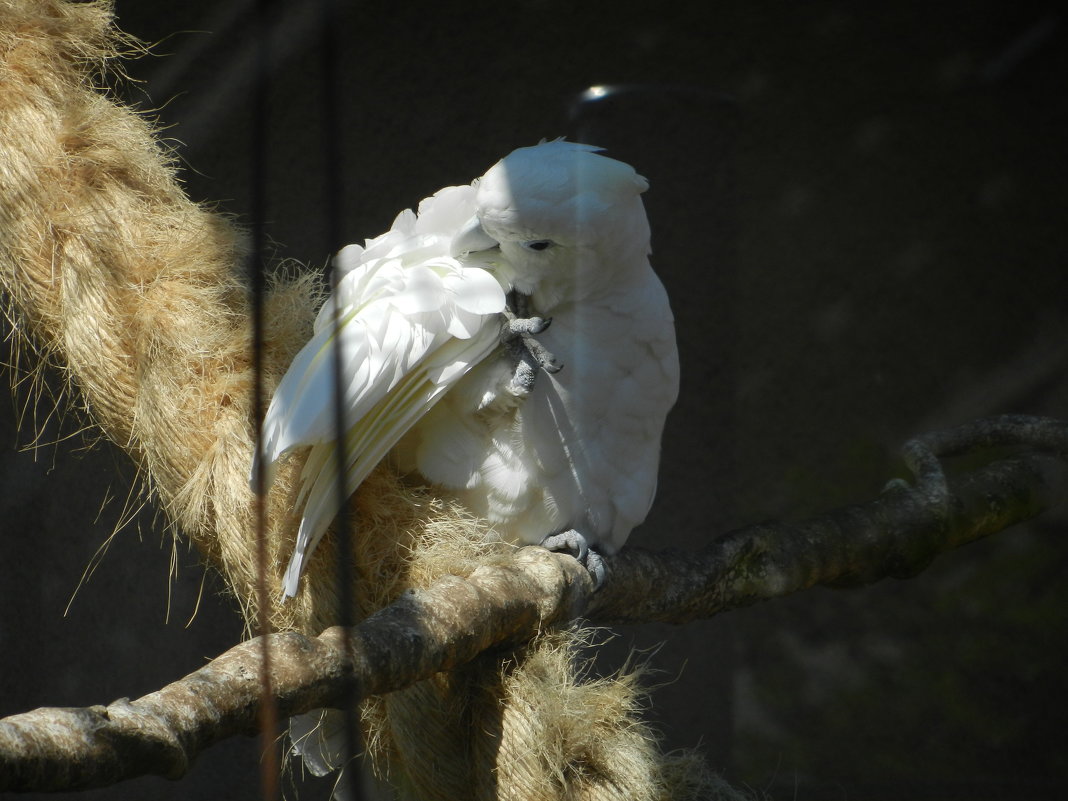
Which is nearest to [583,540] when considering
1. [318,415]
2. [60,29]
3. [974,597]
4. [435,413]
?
[435,413]

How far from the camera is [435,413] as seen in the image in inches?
47.8

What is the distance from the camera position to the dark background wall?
1375mm

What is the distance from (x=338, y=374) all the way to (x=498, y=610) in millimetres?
297

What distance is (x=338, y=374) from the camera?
3.42ft

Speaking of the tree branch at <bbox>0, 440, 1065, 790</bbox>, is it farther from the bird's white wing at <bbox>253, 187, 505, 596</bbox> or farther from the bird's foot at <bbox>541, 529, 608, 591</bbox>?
the bird's white wing at <bbox>253, 187, 505, 596</bbox>

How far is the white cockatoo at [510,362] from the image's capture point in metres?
1.08

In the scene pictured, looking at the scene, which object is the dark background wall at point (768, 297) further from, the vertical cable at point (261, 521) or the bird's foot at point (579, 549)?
the bird's foot at point (579, 549)

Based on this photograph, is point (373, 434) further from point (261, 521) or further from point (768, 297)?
point (768, 297)

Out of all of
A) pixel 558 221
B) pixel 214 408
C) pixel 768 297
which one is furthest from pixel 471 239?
pixel 768 297

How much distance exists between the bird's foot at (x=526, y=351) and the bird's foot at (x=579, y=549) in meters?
0.23

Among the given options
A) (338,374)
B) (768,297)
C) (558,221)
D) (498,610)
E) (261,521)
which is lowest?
(498,610)

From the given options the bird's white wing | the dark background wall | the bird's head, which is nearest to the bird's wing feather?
the bird's white wing

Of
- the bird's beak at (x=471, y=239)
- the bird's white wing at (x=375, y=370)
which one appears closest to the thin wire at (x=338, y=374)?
the bird's white wing at (x=375, y=370)

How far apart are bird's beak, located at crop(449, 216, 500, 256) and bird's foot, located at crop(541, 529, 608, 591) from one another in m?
0.38
